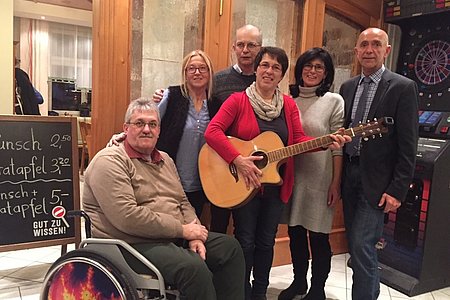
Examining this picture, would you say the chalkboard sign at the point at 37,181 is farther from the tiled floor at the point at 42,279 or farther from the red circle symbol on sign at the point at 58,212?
the tiled floor at the point at 42,279

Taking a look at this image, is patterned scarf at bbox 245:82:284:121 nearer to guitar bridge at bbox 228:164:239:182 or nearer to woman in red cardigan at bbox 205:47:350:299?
woman in red cardigan at bbox 205:47:350:299

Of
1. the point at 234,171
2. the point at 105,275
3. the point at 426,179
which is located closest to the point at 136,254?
the point at 105,275

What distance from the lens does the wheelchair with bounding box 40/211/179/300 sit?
144 centimetres

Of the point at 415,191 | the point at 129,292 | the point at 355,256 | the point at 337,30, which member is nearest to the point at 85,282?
the point at 129,292

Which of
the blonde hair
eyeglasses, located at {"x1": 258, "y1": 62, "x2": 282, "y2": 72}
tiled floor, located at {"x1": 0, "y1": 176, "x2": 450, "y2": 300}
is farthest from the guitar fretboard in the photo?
tiled floor, located at {"x1": 0, "y1": 176, "x2": 450, "y2": 300}

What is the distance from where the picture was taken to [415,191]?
2.60 metres

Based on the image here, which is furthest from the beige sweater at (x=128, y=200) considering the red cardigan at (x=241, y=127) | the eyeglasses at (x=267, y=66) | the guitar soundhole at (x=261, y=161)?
the eyeglasses at (x=267, y=66)

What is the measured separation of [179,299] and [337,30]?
225 cm

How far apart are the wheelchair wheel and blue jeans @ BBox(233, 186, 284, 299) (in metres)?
0.71

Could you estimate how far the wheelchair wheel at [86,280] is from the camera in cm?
144

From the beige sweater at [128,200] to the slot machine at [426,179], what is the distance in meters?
1.63

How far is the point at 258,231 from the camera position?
6.86 ft

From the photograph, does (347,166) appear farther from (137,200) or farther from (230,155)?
(137,200)

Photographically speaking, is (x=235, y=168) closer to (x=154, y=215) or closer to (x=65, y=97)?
(x=154, y=215)
